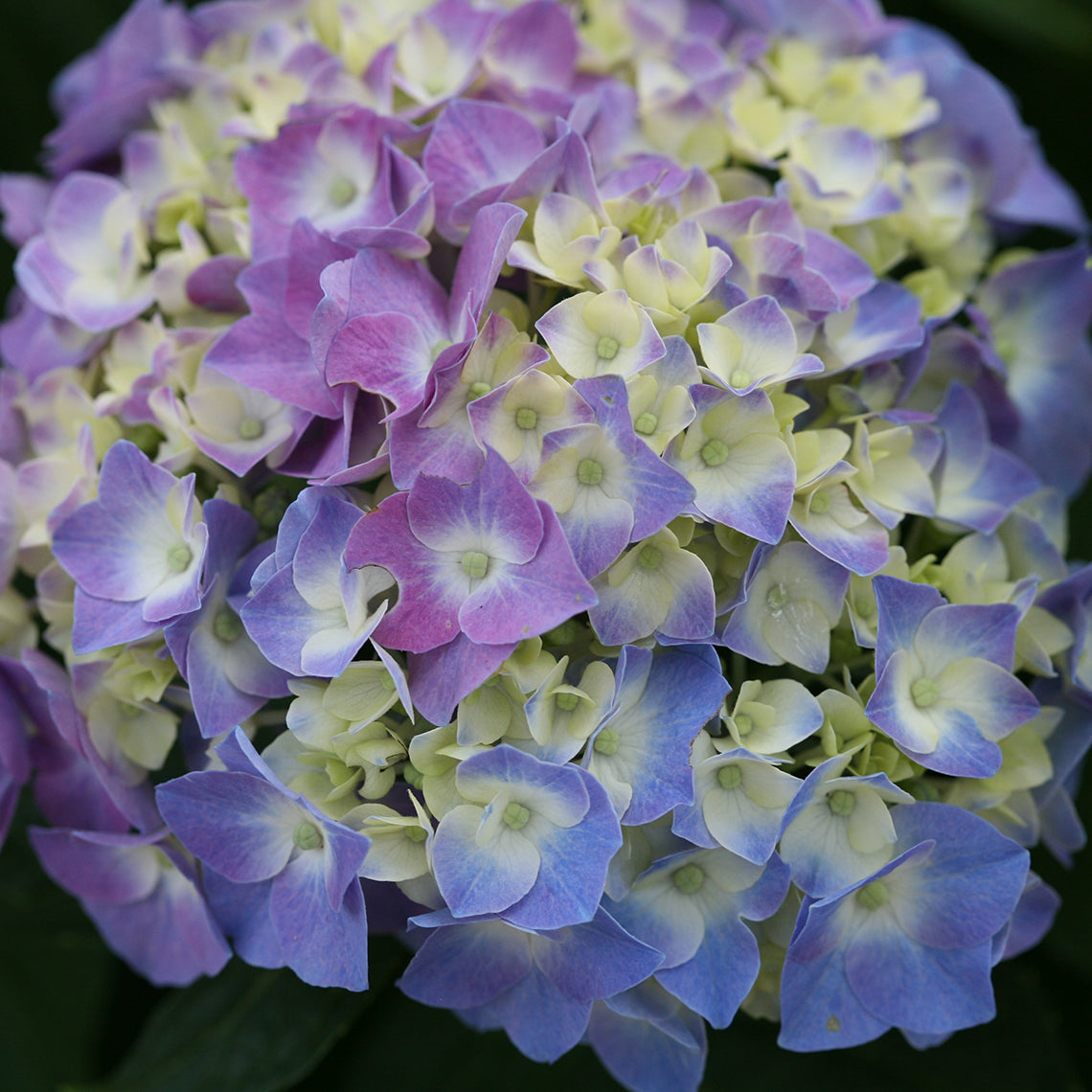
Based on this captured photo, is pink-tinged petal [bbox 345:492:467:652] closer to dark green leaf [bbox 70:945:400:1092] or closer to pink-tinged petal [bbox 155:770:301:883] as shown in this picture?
pink-tinged petal [bbox 155:770:301:883]

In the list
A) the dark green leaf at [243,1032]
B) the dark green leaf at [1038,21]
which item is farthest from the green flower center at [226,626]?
the dark green leaf at [1038,21]

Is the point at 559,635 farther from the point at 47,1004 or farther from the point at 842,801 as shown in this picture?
the point at 47,1004

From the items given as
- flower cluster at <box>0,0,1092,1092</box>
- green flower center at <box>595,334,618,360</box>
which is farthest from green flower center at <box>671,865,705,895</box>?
green flower center at <box>595,334,618,360</box>

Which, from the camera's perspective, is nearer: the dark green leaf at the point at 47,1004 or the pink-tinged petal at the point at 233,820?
the pink-tinged petal at the point at 233,820

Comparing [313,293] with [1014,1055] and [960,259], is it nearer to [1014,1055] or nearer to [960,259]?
[960,259]

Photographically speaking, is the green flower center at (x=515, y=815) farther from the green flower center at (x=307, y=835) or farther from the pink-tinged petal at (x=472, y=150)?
the pink-tinged petal at (x=472, y=150)

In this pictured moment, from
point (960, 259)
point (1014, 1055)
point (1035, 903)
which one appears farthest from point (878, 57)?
point (1014, 1055)

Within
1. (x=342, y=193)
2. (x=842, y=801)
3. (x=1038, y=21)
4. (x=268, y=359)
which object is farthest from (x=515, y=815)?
(x=1038, y=21)

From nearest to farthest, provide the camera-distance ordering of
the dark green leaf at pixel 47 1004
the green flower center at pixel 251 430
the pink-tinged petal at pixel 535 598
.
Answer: the pink-tinged petal at pixel 535 598 → the green flower center at pixel 251 430 → the dark green leaf at pixel 47 1004
